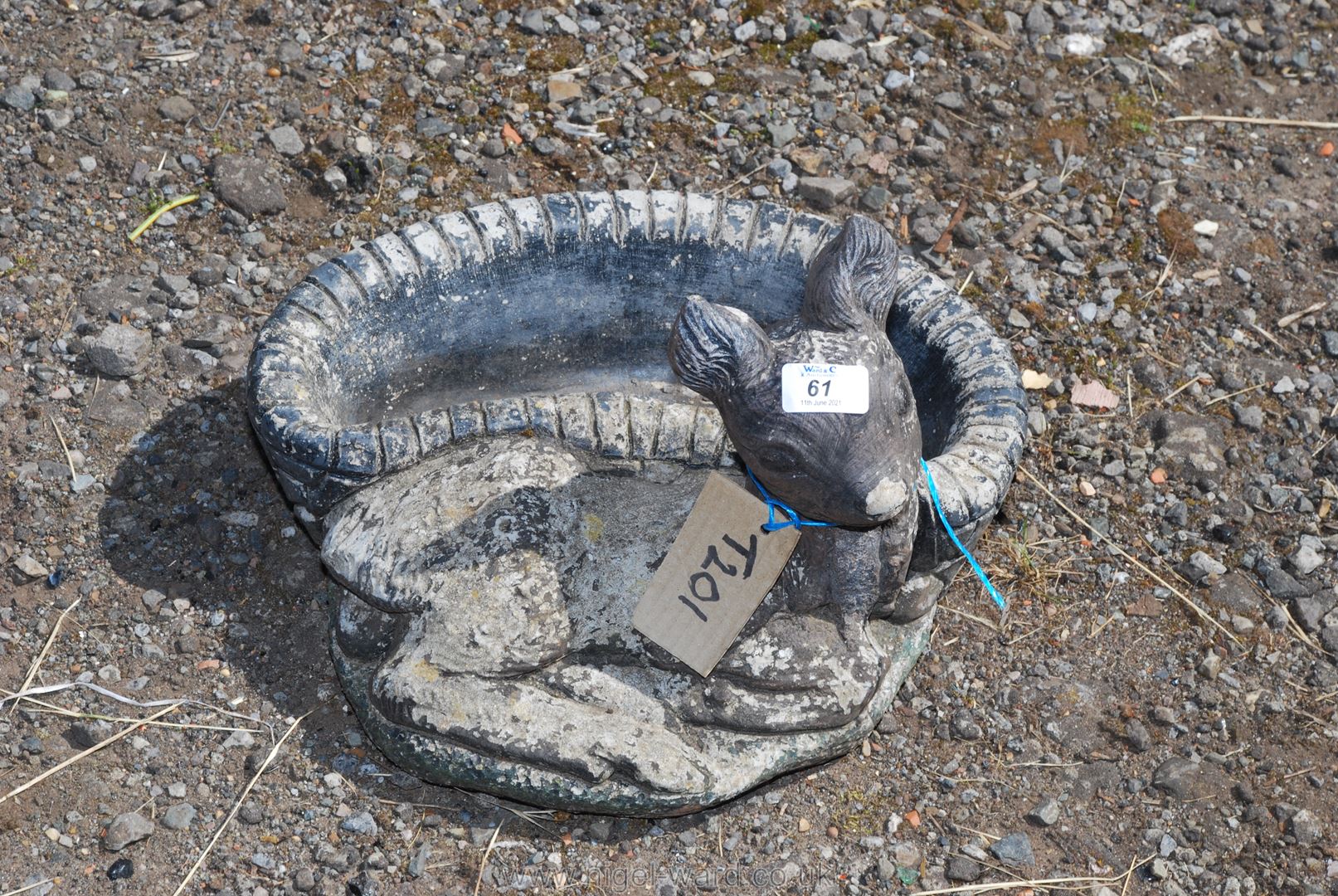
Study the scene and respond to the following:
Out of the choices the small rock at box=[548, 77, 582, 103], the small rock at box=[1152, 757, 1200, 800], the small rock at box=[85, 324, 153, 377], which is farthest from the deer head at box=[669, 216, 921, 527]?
the small rock at box=[548, 77, 582, 103]

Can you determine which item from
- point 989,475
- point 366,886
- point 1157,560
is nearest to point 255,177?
point 366,886

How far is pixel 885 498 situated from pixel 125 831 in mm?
2143

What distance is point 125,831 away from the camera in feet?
12.1

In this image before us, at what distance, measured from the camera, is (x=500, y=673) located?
3484 mm

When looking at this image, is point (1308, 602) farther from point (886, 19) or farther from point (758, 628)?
point (886, 19)

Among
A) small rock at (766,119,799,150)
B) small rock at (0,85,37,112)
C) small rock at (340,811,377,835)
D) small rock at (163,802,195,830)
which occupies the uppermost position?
small rock at (0,85,37,112)

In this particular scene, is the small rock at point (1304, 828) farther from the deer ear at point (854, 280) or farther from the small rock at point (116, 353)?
the small rock at point (116, 353)

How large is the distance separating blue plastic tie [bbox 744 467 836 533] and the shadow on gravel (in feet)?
3.07

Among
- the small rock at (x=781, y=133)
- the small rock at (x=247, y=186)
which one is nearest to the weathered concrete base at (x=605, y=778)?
the small rock at (x=247, y=186)

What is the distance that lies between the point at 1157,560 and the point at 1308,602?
0.46 m

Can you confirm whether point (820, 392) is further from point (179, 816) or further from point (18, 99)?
point (18, 99)

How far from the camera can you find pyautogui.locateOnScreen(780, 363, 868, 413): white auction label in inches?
121

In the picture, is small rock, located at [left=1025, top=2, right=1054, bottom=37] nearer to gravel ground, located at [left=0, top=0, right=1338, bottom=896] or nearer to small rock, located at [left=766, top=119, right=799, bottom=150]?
gravel ground, located at [left=0, top=0, right=1338, bottom=896]

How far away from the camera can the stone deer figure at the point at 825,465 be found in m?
3.10
